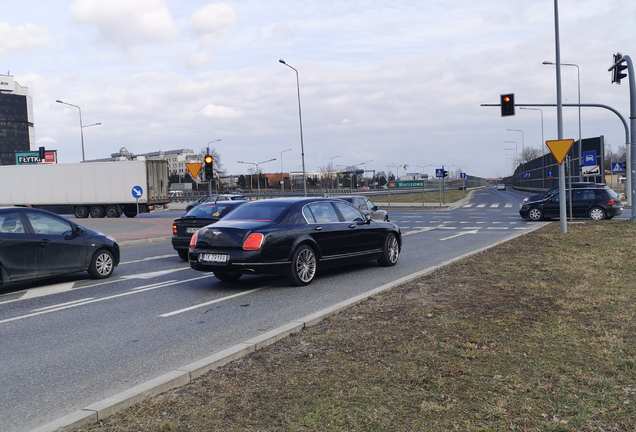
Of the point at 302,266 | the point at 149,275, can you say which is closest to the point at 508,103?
the point at 302,266

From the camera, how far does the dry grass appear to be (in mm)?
3795

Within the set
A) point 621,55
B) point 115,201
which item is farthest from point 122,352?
point 115,201

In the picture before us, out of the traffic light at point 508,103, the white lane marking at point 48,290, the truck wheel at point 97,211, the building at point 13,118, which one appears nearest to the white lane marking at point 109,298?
the white lane marking at point 48,290

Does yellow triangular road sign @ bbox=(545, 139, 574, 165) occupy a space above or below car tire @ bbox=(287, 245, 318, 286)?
above

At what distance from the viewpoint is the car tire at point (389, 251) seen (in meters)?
12.2

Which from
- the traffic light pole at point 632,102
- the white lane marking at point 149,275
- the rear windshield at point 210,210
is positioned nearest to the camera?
the white lane marking at point 149,275

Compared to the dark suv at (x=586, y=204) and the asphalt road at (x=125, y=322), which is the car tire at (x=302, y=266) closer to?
the asphalt road at (x=125, y=322)

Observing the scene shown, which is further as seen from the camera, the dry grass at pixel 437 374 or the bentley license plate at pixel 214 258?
the bentley license plate at pixel 214 258

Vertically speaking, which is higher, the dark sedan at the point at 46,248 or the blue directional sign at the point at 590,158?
the blue directional sign at the point at 590,158

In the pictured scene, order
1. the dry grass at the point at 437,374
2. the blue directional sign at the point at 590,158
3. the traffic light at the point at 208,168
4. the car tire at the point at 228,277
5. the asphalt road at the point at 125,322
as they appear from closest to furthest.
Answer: the dry grass at the point at 437,374 → the asphalt road at the point at 125,322 → the car tire at the point at 228,277 → the traffic light at the point at 208,168 → the blue directional sign at the point at 590,158

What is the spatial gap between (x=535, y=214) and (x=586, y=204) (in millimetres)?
2464

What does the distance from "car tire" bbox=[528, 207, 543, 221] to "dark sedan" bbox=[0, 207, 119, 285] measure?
2168cm

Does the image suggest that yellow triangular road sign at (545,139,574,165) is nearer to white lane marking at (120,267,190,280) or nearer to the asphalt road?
the asphalt road

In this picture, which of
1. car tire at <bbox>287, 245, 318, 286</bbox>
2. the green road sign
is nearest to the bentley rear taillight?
car tire at <bbox>287, 245, 318, 286</bbox>
